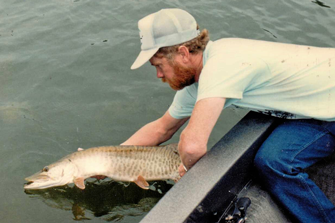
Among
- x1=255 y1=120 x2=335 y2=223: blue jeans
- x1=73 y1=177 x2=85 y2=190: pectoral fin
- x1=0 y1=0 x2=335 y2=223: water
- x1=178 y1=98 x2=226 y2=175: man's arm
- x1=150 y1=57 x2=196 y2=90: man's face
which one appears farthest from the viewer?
x1=0 y1=0 x2=335 y2=223: water

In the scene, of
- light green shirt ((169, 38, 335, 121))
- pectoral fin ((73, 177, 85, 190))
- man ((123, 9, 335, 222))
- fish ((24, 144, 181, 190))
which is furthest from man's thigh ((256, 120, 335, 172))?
pectoral fin ((73, 177, 85, 190))

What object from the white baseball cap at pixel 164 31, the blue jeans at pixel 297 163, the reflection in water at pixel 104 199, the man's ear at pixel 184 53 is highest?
the white baseball cap at pixel 164 31

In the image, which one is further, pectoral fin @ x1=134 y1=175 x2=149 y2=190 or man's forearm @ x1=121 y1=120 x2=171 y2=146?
man's forearm @ x1=121 y1=120 x2=171 y2=146

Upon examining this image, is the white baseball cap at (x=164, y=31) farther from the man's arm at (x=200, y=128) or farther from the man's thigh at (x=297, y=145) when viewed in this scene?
the man's thigh at (x=297, y=145)

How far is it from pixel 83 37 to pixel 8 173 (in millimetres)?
3265

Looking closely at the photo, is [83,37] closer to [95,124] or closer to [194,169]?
[95,124]

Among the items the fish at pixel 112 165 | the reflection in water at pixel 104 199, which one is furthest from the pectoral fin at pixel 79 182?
the reflection in water at pixel 104 199

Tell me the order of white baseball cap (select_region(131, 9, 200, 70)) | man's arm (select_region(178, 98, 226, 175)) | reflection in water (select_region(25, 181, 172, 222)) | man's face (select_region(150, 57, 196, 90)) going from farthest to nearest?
reflection in water (select_region(25, 181, 172, 222))
man's face (select_region(150, 57, 196, 90))
white baseball cap (select_region(131, 9, 200, 70))
man's arm (select_region(178, 98, 226, 175))

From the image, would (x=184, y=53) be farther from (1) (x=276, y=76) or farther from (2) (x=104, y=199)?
(2) (x=104, y=199)

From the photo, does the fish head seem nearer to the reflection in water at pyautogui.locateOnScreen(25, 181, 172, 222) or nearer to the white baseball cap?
the reflection in water at pyautogui.locateOnScreen(25, 181, 172, 222)

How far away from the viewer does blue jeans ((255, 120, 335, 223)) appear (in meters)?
2.71

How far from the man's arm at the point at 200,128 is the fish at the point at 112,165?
1.12m

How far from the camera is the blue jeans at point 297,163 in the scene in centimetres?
271

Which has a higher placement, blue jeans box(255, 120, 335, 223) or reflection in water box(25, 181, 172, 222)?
blue jeans box(255, 120, 335, 223)
